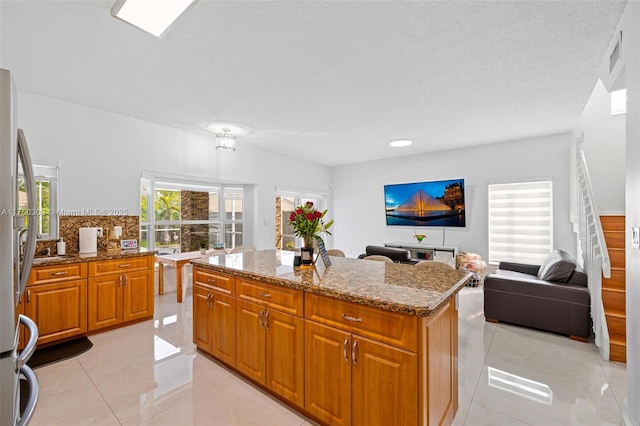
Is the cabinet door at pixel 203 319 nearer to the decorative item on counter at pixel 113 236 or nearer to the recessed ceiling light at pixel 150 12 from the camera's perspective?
the decorative item on counter at pixel 113 236

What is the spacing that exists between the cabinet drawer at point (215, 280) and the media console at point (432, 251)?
434 cm

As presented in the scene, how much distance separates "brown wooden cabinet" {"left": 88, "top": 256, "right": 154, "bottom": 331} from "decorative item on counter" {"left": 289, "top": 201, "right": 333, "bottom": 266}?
2330 mm

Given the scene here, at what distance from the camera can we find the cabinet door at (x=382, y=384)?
1414 mm

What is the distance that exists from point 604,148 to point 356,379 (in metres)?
4.72

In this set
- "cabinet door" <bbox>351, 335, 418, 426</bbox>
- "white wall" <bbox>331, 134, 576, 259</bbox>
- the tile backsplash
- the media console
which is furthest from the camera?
the media console

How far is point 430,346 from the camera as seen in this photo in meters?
1.47

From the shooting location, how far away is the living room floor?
1.92 m

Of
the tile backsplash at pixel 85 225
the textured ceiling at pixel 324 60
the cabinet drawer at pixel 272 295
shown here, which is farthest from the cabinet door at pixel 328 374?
the tile backsplash at pixel 85 225

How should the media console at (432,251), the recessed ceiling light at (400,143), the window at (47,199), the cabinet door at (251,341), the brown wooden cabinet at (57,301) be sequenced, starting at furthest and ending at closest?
1. the media console at (432,251)
2. the recessed ceiling light at (400,143)
3. the window at (47,199)
4. the brown wooden cabinet at (57,301)
5. the cabinet door at (251,341)

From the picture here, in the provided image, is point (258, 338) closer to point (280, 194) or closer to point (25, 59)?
point (25, 59)

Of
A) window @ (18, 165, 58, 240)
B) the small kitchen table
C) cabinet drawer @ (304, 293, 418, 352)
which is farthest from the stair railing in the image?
window @ (18, 165, 58, 240)

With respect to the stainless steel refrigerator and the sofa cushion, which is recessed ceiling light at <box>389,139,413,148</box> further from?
the stainless steel refrigerator

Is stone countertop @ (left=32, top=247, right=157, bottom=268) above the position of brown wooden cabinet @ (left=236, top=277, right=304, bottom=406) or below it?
above

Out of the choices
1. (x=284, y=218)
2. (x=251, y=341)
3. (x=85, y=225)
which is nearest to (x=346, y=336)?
(x=251, y=341)
